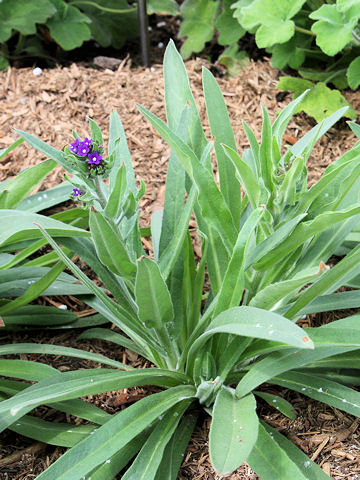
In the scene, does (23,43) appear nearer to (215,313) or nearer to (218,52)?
(218,52)

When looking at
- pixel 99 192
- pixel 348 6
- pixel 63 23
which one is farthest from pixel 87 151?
pixel 63 23

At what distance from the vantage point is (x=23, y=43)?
3.41 m

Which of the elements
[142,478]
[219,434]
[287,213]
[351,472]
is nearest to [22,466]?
[142,478]

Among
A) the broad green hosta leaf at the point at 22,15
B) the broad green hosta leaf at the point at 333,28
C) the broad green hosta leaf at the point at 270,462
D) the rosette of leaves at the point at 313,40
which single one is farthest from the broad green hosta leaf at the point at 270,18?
the broad green hosta leaf at the point at 270,462

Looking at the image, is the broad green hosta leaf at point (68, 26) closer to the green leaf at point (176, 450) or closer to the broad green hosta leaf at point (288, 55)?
the broad green hosta leaf at point (288, 55)

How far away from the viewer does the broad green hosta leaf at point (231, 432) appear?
1.13 m

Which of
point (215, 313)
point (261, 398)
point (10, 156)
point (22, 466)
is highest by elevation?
point (215, 313)

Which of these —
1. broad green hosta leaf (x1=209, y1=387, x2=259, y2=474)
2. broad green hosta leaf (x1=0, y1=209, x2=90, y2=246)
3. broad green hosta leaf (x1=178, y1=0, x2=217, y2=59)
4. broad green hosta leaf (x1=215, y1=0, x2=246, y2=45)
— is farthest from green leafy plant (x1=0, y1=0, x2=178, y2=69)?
broad green hosta leaf (x1=209, y1=387, x2=259, y2=474)

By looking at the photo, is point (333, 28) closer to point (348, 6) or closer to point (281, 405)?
point (348, 6)

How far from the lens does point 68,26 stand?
3221 mm

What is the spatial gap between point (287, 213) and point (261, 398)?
617 millimetres

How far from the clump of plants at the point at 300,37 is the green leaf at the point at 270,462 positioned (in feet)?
5.33

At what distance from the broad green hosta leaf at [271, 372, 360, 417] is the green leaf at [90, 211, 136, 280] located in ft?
1.76

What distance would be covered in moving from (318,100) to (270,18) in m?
0.43
